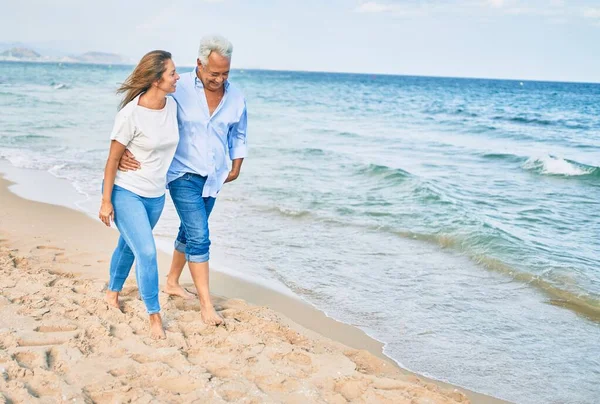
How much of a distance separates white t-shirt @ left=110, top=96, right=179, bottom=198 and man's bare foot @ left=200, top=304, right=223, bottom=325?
98 cm

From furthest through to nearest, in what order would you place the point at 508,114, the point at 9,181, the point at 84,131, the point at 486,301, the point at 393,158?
the point at 508,114 → the point at 84,131 → the point at 393,158 → the point at 9,181 → the point at 486,301

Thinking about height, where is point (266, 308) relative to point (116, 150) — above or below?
below

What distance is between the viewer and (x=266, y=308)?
17.0 feet

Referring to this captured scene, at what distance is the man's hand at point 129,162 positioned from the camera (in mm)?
3895

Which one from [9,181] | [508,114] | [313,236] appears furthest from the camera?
[508,114]

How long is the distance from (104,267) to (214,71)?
2.68 meters

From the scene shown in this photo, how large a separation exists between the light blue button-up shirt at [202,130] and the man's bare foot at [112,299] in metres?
1.00

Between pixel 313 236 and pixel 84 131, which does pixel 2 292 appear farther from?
pixel 84 131

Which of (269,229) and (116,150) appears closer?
(116,150)

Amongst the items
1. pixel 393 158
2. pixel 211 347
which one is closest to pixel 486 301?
pixel 211 347

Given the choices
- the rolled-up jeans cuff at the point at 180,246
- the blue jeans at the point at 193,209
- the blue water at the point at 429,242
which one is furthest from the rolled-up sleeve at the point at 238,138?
the blue water at the point at 429,242

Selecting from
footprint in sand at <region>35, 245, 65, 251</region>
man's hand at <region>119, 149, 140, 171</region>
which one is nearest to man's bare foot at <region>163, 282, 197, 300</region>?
man's hand at <region>119, 149, 140, 171</region>

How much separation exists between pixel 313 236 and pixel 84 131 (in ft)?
38.7

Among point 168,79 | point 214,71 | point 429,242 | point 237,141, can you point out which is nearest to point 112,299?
point 237,141
